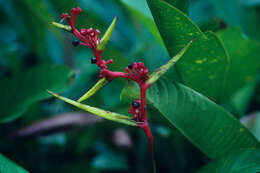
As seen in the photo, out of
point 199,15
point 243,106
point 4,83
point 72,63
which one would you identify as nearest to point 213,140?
point 243,106

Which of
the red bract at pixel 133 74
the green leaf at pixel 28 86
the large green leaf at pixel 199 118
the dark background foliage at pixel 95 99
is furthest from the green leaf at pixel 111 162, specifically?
the red bract at pixel 133 74

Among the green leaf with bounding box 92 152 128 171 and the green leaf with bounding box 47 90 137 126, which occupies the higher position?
the green leaf with bounding box 47 90 137 126

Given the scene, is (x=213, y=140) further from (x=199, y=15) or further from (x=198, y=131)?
(x=199, y=15)

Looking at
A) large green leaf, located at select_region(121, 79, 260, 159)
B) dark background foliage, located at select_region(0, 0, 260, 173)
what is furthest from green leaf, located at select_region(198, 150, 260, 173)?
dark background foliage, located at select_region(0, 0, 260, 173)

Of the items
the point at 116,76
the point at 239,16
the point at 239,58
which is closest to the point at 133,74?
the point at 116,76

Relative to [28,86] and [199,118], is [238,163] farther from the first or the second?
[28,86]

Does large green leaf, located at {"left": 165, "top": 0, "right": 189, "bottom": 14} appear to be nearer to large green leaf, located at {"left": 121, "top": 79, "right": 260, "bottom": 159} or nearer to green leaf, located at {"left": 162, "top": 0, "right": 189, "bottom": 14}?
green leaf, located at {"left": 162, "top": 0, "right": 189, "bottom": 14}
